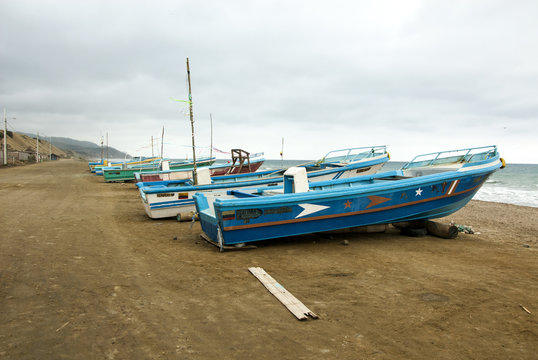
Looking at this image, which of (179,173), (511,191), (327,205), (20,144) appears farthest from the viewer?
(20,144)

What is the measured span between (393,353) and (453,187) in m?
6.99

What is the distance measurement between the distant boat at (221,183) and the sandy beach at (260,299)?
2.90m

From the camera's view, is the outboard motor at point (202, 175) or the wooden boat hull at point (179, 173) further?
the wooden boat hull at point (179, 173)

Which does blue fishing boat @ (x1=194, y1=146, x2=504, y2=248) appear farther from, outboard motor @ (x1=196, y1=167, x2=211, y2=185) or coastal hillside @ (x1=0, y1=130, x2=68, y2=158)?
coastal hillside @ (x1=0, y1=130, x2=68, y2=158)

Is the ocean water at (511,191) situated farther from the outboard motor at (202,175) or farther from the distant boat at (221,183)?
the outboard motor at (202,175)

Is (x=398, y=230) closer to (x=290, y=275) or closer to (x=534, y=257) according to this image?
(x=534, y=257)

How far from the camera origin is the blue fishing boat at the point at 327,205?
7238mm

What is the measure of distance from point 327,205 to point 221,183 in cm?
656

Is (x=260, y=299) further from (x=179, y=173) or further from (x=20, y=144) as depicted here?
(x=20, y=144)

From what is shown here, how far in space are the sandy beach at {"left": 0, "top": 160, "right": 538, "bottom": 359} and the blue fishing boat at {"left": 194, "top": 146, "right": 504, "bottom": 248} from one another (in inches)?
18.8

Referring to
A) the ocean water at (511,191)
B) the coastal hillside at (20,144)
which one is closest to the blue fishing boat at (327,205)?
the ocean water at (511,191)

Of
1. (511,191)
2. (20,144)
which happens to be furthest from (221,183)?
(20,144)

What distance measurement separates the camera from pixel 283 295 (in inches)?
185

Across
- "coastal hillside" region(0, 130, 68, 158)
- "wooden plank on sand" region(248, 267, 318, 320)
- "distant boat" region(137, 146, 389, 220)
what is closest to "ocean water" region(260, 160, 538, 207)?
"distant boat" region(137, 146, 389, 220)
